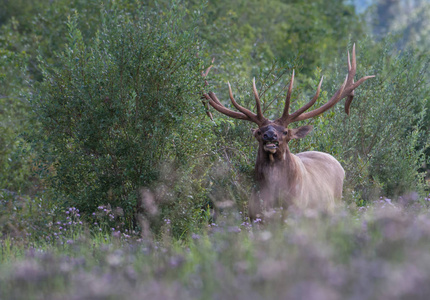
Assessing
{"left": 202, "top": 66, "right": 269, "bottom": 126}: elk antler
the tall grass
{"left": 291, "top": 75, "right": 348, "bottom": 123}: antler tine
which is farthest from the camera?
{"left": 291, "top": 75, "right": 348, "bottom": 123}: antler tine

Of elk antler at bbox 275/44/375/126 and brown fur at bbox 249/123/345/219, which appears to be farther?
elk antler at bbox 275/44/375/126

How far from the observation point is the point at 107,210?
7.34m

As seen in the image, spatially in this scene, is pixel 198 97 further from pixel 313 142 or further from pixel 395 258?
pixel 395 258

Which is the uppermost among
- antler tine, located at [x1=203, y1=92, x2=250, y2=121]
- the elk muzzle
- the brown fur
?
antler tine, located at [x1=203, y1=92, x2=250, y2=121]

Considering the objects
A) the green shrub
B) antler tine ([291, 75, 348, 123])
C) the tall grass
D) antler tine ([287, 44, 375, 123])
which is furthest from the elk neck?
the tall grass

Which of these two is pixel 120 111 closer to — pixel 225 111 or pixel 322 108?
pixel 225 111

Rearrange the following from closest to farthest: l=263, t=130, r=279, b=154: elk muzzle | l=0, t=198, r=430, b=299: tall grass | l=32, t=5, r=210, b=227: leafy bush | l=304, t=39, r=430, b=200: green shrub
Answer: l=0, t=198, r=430, b=299: tall grass → l=263, t=130, r=279, b=154: elk muzzle → l=32, t=5, r=210, b=227: leafy bush → l=304, t=39, r=430, b=200: green shrub

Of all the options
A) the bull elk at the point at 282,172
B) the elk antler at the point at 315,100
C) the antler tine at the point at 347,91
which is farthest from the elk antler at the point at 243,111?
the antler tine at the point at 347,91

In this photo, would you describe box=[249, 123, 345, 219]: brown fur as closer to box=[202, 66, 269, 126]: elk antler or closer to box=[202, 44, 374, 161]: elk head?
box=[202, 44, 374, 161]: elk head

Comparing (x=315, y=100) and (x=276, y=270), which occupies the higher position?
(x=315, y=100)

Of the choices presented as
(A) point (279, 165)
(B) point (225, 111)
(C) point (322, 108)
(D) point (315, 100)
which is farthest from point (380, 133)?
(A) point (279, 165)

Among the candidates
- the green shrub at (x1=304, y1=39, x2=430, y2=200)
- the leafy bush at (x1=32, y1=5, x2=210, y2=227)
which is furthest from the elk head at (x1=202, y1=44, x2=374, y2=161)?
the green shrub at (x1=304, y1=39, x2=430, y2=200)

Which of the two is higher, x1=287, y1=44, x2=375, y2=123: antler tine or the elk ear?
x1=287, y1=44, x2=375, y2=123: antler tine

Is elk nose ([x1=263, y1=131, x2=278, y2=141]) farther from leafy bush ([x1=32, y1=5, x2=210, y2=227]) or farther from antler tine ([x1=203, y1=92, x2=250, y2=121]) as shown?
leafy bush ([x1=32, y1=5, x2=210, y2=227])
